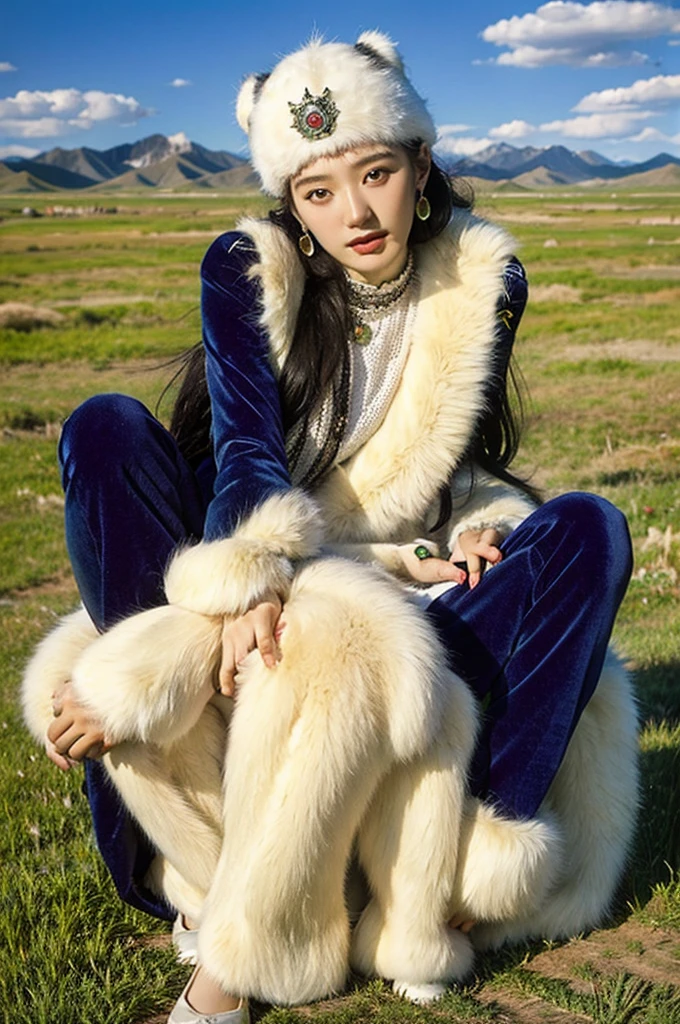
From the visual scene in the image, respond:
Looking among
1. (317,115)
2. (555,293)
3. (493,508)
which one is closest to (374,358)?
(493,508)

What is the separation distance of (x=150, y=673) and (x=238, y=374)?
3.03 feet

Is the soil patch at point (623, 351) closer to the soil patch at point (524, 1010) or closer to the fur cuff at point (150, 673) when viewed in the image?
the soil patch at point (524, 1010)

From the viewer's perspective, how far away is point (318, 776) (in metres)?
2.16

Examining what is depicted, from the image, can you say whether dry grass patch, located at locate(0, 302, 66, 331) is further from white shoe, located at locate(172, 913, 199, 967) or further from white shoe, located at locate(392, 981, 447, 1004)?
white shoe, located at locate(392, 981, 447, 1004)

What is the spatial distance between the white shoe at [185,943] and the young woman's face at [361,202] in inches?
70.0

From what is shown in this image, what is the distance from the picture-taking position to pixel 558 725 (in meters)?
2.51

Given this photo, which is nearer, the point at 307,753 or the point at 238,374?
the point at 307,753

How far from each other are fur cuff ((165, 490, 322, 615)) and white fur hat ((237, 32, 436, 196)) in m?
0.96

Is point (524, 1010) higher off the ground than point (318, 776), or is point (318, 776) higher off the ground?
point (318, 776)

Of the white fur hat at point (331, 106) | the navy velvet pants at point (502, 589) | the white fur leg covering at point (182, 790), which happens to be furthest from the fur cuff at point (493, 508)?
the white fur hat at point (331, 106)

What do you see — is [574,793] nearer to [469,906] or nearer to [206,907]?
[469,906]

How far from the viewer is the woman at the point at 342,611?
2.23 metres

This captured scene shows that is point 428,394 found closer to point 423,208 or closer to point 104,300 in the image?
point 423,208

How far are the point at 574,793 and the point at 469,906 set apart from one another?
43 cm
